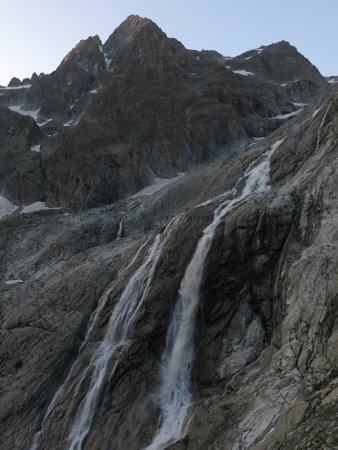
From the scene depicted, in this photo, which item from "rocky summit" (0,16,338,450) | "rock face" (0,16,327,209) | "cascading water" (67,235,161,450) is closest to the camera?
"rocky summit" (0,16,338,450)

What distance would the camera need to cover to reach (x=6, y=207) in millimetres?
62125

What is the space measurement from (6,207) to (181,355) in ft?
153

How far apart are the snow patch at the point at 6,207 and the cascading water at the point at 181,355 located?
4022cm

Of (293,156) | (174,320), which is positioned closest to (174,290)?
(174,320)

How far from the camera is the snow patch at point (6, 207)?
6034cm

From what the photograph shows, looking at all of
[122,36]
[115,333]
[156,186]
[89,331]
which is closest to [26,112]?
[122,36]

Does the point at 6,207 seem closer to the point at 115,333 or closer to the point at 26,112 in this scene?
the point at 115,333

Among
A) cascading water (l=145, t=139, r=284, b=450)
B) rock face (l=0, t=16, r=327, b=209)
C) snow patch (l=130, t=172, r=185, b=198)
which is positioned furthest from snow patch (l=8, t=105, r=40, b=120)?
cascading water (l=145, t=139, r=284, b=450)

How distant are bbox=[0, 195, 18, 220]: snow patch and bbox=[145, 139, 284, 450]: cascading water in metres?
40.2

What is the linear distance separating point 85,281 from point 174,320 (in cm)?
839

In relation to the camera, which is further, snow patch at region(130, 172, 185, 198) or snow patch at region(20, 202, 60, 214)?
snow patch at region(20, 202, 60, 214)

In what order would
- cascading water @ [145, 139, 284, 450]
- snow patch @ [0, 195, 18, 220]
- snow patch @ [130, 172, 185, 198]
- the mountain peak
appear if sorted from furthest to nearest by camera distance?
1. the mountain peak
2. snow patch @ [0, 195, 18, 220]
3. snow patch @ [130, 172, 185, 198]
4. cascading water @ [145, 139, 284, 450]

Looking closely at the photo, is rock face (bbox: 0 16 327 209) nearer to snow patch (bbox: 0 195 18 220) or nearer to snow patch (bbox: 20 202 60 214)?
snow patch (bbox: 20 202 60 214)

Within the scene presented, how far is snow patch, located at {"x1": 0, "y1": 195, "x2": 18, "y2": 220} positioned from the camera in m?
60.3
